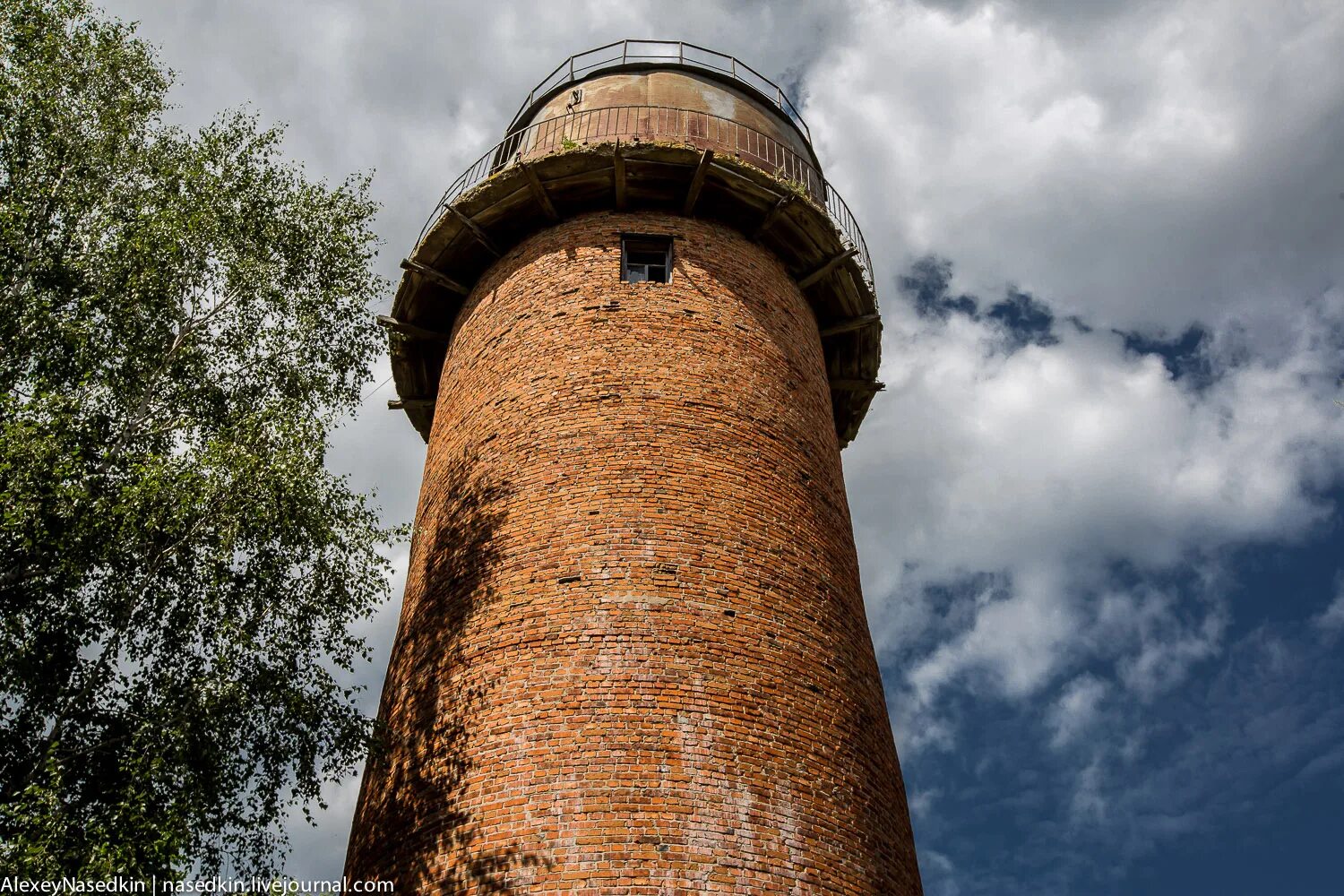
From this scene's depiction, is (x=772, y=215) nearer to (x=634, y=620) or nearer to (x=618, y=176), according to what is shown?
(x=618, y=176)

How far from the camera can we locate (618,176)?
12430 mm

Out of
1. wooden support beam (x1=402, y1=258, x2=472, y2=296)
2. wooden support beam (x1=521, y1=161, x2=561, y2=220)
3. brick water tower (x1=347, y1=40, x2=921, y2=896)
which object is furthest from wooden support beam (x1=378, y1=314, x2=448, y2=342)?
wooden support beam (x1=521, y1=161, x2=561, y2=220)

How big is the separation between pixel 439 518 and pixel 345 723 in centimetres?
257

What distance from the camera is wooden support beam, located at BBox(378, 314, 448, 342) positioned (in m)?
14.3

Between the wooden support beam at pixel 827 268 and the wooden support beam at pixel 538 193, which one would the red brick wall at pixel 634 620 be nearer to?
the wooden support beam at pixel 538 193

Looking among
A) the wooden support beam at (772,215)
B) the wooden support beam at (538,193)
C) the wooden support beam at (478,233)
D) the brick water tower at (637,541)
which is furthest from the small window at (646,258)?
the wooden support beam at (478,233)

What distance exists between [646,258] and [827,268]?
2.53 meters

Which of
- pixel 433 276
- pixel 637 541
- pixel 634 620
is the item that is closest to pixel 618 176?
pixel 433 276

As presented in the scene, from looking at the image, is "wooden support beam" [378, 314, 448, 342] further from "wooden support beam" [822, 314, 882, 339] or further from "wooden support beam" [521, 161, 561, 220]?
"wooden support beam" [822, 314, 882, 339]

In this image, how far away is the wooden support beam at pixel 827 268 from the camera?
44.1 feet

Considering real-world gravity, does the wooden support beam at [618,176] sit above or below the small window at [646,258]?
above

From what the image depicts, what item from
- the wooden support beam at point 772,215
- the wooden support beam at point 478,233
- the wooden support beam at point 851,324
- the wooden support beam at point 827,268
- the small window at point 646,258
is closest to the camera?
the small window at point 646,258

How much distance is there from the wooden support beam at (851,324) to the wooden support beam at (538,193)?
13.4 feet

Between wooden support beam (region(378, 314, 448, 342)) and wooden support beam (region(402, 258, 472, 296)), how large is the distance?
90 cm
